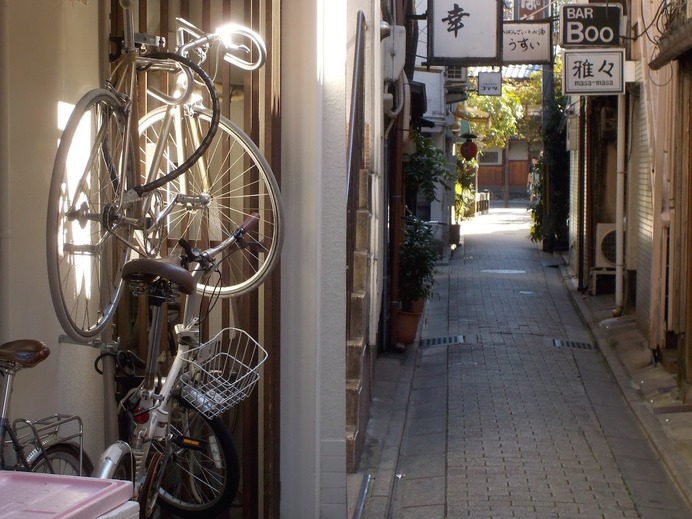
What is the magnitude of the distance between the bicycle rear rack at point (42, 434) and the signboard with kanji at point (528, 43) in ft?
51.8

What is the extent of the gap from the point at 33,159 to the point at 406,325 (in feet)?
32.1

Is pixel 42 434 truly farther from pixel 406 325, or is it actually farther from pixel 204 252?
pixel 406 325

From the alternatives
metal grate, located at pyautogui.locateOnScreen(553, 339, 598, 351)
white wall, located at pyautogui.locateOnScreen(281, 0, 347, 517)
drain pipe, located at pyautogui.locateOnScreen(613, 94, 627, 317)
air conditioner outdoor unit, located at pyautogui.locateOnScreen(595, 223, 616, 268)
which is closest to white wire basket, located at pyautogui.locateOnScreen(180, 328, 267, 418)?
white wall, located at pyautogui.locateOnScreen(281, 0, 347, 517)

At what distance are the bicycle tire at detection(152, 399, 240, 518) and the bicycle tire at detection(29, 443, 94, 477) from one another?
65cm

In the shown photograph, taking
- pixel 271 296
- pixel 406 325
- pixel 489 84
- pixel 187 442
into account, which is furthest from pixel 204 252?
pixel 489 84

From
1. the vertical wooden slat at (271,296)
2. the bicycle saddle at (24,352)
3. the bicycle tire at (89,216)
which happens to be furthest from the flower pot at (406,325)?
the bicycle saddle at (24,352)

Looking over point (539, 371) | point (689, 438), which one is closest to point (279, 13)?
point (689, 438)

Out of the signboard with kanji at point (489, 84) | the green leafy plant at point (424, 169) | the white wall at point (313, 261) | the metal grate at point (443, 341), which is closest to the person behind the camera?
the white wall at point (313, 261)

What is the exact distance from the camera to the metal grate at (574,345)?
13084mm

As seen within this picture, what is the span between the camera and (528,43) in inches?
735

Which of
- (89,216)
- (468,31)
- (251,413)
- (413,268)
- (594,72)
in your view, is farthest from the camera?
(468,31)

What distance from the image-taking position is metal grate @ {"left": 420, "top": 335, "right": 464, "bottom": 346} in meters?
13.4

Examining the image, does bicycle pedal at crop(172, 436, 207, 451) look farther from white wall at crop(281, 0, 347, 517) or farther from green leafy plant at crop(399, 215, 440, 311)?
green leafy plant at crop(399, 215, 440, 311)

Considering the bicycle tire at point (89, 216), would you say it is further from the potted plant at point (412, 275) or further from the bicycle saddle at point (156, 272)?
the potted plant at point (412, 275)
